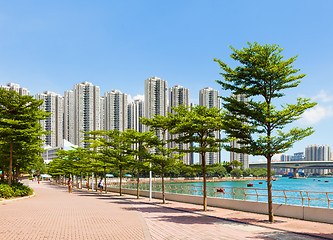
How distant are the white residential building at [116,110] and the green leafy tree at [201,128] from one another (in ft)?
477

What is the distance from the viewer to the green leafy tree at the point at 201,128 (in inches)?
788

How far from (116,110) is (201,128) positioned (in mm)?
148159

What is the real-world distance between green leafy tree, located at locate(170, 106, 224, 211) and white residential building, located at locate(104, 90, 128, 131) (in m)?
145

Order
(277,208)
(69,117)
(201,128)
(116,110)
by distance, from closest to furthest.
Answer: (277,208) → (201,128) → (116,110) → (69,117)

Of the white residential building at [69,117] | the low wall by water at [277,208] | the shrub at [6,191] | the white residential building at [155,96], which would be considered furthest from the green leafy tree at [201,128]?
the white residential building at [69,117]

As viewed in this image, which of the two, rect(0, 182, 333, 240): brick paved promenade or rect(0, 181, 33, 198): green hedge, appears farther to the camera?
rect(0, 181, 33, 198): green hedge

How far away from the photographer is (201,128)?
20.2 m

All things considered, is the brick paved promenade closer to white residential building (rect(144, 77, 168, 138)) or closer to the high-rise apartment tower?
white residential building (rect(144, 77, 168, 138))

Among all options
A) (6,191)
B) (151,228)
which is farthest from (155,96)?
(151,228)

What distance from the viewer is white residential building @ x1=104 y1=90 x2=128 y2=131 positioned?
16525 cm

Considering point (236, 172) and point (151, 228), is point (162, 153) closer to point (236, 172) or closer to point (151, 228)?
point (151, 228)

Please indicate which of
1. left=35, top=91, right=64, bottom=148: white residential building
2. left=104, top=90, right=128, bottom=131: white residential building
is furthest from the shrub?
left=35, top=91, right=64, bottom=148: white residential building

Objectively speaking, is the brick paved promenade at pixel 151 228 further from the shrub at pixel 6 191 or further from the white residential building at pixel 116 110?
the white residential building at pixel 116 110

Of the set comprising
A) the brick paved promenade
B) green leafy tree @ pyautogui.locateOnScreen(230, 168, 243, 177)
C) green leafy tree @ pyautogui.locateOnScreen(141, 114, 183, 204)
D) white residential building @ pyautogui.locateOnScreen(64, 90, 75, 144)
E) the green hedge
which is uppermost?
white residential building @ pyautogui.locateOnScreen(64, 90, 75, 144)
